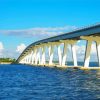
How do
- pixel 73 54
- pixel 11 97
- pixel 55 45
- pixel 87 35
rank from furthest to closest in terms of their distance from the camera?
1. pixel 55 45
2. pixel 73 54
3. pixel 87 35
4. pixel 11 97

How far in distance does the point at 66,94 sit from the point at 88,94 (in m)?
2.22

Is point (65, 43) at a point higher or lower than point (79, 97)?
higher

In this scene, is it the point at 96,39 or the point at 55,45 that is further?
the point at 55,45

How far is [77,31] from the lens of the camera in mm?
104438

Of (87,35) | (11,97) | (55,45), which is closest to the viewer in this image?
(11,97)

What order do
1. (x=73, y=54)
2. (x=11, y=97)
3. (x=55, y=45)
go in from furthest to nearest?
(x=55, y=45)
(x=73, y=54)
(x=11, y=97)

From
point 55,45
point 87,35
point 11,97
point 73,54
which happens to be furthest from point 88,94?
point 55,45

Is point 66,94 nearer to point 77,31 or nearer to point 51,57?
point 77,31

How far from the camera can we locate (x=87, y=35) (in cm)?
9981

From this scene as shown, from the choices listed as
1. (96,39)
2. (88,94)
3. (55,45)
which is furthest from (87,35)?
(88,94)

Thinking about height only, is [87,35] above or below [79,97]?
above

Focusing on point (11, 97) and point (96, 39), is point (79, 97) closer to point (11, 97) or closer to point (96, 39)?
point (11, 97)

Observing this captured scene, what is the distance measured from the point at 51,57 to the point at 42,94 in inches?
4506

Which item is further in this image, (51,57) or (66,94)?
(51,57)
